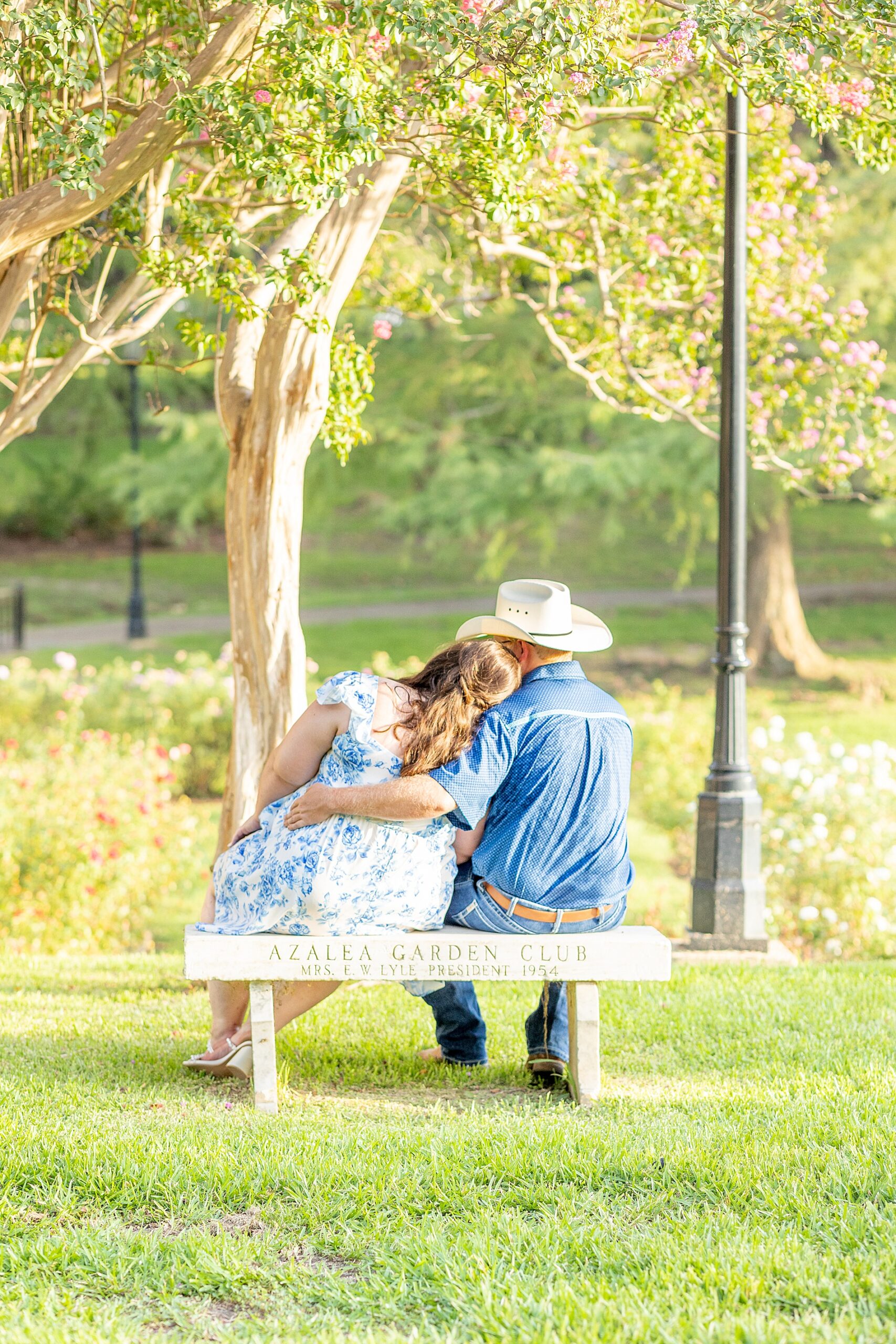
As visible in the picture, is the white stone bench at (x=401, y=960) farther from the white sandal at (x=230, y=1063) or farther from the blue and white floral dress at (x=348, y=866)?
the white sandal at (x=230, y=1063)

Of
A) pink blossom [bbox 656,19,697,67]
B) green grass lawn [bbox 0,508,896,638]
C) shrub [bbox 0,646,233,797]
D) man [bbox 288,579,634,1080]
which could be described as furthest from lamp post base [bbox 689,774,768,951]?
green grass lawn [bbox 0,508,896,638]

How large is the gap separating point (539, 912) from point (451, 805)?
0.45 meters

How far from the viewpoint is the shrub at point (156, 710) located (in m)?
11.3

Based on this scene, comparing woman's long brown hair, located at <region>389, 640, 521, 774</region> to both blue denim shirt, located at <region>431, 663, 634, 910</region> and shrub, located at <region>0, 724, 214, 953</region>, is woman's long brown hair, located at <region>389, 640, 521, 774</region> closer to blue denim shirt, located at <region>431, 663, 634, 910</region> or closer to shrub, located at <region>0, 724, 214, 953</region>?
blue denim shirt, located at <region>431, 663, 634, 910</region>

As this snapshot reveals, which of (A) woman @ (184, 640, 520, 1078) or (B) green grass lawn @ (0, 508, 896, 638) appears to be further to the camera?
(B) green grass lawn @ (0, 508, 896, 638)

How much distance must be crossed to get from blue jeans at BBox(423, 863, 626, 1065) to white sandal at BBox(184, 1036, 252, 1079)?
0.60 metres

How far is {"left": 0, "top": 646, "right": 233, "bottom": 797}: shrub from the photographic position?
11305mm

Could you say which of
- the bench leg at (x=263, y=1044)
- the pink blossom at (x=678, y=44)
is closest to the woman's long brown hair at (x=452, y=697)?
the bench leg at (x=263, y=1044)

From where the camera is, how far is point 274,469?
17.8ft

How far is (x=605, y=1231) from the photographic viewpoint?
2920 mm

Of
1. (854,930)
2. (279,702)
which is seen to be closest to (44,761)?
(279,702)

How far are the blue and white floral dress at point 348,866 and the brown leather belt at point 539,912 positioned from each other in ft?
0.55

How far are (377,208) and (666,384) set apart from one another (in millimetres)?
2674

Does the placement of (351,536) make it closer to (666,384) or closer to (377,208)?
(666,384)
